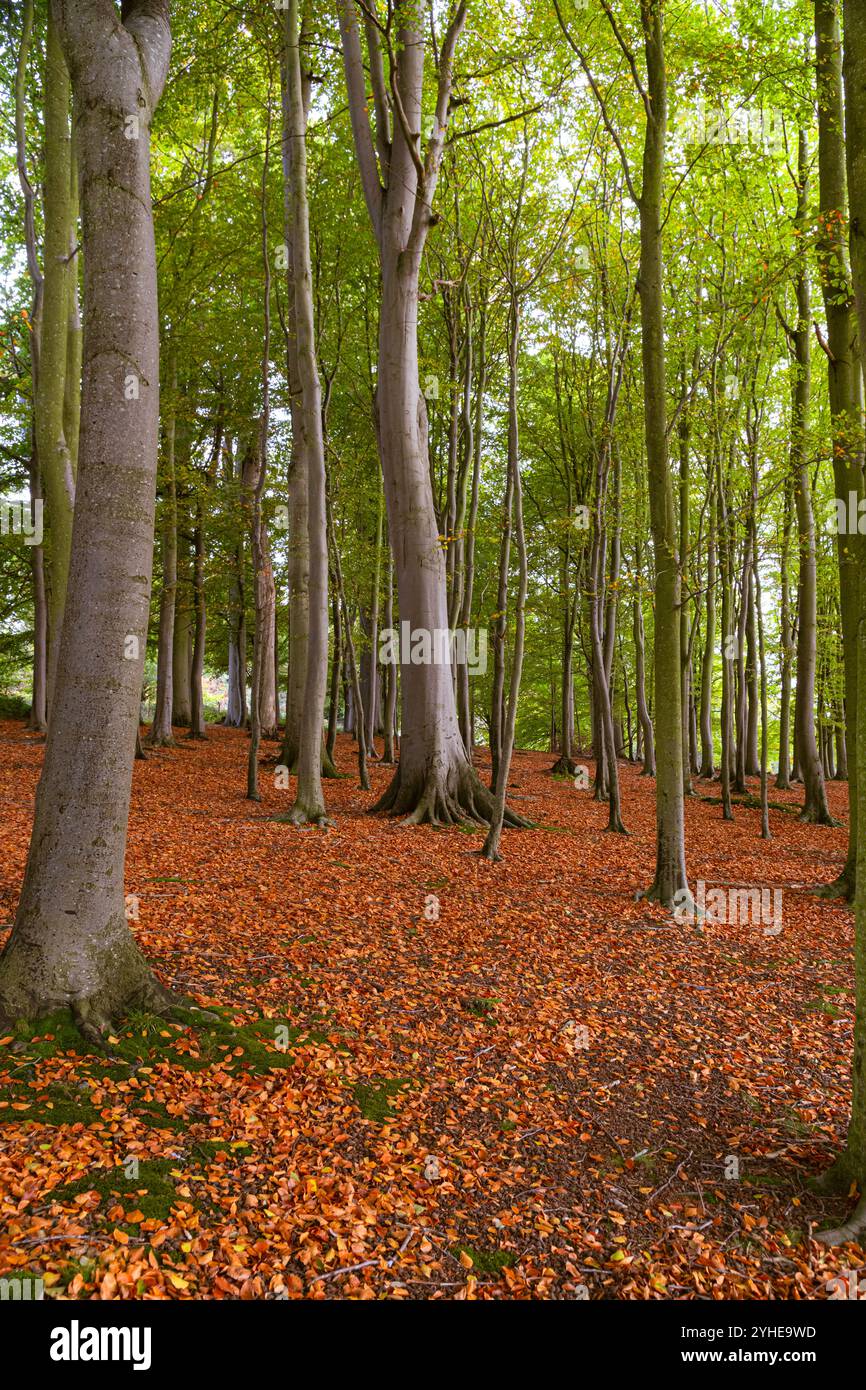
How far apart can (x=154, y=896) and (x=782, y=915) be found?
6498 millimetres

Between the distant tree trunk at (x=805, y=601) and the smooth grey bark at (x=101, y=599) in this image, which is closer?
the smooth grey bark at (x=101, y=599)

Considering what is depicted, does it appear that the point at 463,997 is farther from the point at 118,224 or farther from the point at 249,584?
the point at 249,584

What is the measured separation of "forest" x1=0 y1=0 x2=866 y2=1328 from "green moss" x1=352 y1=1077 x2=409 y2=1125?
0.08 ft

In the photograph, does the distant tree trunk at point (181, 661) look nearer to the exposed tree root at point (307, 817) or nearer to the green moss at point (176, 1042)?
the exposed tree root at point (307, 817)

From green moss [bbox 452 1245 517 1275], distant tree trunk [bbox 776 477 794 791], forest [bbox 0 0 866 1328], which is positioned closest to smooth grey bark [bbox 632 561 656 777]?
forest [bbox 0 0 866 1328]

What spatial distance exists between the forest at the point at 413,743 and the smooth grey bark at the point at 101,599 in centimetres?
2

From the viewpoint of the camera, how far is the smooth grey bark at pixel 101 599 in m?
3.73

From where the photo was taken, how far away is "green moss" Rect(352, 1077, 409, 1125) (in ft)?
12.1

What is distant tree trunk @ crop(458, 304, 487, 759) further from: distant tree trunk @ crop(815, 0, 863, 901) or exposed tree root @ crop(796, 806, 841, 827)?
exposed tree root @ crop(796, 806, 841, 827)

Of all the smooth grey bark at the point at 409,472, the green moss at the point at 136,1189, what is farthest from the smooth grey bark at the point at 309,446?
the green moss at the point at 136,1189

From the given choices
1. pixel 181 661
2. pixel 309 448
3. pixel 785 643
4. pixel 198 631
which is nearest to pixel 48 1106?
pixel 309 448

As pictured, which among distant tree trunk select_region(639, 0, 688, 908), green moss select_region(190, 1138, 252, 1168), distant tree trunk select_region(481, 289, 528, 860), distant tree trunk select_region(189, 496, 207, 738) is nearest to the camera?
green moss select_region(190, 1138, 252, 1168)
